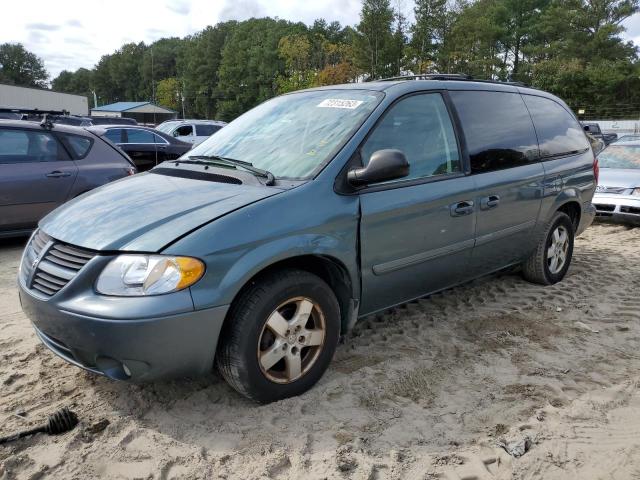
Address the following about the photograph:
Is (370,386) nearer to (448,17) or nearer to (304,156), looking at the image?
(304,156)

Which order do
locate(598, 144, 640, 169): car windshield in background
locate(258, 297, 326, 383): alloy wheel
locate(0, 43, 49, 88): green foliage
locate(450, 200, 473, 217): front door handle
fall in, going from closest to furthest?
locate(258, 297, 326, 383): alloy wheel < locate(450, 200, 473, 217): front door handle < locate(598, 144, 640, 169): car windshield in background < locate(0, 43, 49, 88): green foliage

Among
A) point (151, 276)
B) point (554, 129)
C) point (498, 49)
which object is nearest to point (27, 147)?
point (151, 276)

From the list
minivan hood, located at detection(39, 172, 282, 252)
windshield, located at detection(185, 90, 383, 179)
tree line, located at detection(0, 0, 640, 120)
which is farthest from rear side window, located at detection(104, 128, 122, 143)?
tree line, located at detection(0, 0, 640, 120)

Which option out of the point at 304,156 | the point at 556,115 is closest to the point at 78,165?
the point at 304,156

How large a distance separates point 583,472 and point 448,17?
2231 inches

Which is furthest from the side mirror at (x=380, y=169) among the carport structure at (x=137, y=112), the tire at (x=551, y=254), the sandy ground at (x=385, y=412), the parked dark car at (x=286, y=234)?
the carport structure at (x=137, y=112)

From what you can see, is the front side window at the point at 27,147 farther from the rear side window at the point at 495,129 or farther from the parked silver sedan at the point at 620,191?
the parked silver sedan at the point at 620,191

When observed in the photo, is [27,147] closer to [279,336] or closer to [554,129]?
[279,336]

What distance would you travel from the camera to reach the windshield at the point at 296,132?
10.5ft

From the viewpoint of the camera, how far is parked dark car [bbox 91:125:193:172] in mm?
11992

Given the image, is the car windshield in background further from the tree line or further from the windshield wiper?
the tree line

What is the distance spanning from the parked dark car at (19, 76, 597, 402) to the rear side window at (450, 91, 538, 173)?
0.06 feet

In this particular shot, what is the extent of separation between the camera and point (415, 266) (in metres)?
3.47

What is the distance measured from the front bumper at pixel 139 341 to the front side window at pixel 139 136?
34.1 feet
